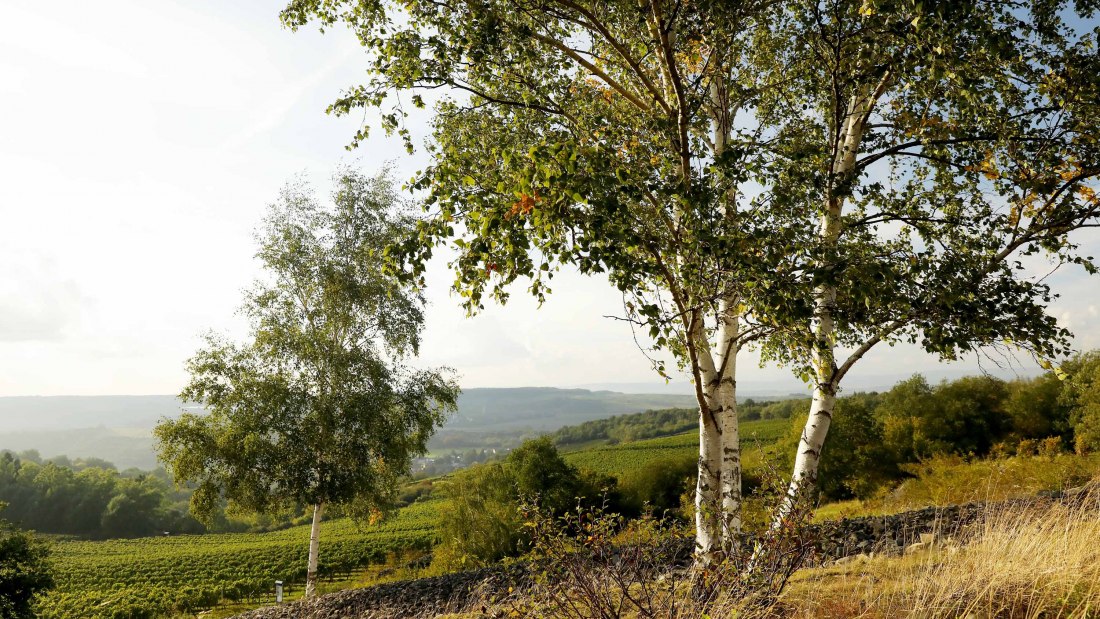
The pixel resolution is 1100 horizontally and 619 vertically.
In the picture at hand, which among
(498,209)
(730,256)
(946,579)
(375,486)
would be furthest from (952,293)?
(375,486)

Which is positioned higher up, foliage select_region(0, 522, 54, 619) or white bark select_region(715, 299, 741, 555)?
white bark select_region(715, 299, 741, 555)

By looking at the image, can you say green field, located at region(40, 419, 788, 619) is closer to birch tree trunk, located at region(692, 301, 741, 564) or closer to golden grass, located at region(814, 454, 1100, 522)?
golden grass, located at region(814, 454, 1100, 522)

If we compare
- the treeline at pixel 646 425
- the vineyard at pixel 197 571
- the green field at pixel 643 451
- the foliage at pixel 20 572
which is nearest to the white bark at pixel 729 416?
the foliage at pixel 20 572

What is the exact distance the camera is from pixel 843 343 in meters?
5.59

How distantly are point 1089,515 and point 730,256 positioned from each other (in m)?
4.86

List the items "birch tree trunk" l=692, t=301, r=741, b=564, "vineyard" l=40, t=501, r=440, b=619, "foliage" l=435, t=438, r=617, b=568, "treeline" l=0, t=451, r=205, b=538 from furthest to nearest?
"treeline" l=0, t=451, r=205, b=538, "vineyard" l=40, t=501, r=440, b=619, "foliage" l=435, t=438, r=617, b=568, "birch tree trunk" l=692, t=301, r=741, b=564

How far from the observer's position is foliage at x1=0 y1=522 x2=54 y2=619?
33.1ft

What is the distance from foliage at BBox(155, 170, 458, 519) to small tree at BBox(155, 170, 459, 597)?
3cm

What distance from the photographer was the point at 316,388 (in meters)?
13.8

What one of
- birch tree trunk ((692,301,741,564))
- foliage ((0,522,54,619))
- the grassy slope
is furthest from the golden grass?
foliage ((0,522,54,619))

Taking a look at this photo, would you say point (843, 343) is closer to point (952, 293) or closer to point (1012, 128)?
point (952, 293)

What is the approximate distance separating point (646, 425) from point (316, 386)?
7533cm

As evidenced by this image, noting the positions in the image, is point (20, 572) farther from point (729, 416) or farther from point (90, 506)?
point (90, 506)

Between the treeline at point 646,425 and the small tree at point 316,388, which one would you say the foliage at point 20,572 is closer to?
the small tree at point 316,388
